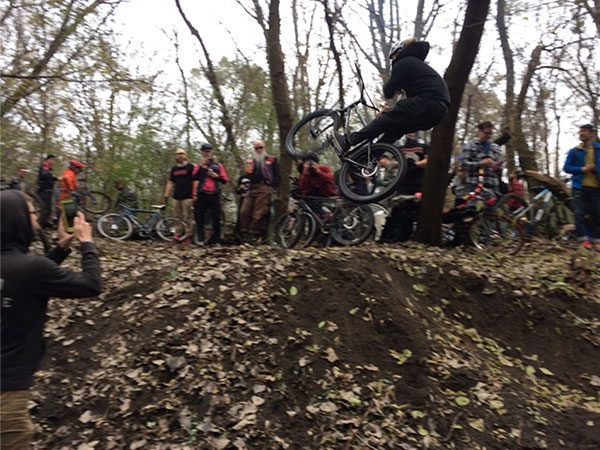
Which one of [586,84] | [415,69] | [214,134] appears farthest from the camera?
[214,134]

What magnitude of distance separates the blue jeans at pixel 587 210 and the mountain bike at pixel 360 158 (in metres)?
3.62

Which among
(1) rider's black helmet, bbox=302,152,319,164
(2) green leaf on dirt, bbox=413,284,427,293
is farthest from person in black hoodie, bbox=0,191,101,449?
(1) rider's black helmet, bbox=302,152,319,164

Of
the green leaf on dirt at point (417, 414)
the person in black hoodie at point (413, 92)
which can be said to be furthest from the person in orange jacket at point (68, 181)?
the green leaf on dirt at point (417, 414)

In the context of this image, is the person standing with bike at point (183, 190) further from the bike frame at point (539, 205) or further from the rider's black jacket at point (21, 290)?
the rider's black jacket at point (21, 290)

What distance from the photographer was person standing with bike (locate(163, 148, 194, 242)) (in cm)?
1103

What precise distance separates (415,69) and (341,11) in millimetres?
4537

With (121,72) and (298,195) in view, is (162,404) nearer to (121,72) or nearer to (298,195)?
(298,195)

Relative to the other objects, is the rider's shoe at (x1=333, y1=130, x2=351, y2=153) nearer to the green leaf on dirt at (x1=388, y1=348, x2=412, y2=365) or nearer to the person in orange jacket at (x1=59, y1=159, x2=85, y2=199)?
the green leaf on dirt at (x1=388, y1=348, x2=412, y2=365)

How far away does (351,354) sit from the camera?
5027mm

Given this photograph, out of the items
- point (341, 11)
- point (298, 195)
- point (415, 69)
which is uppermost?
point (341, 11)

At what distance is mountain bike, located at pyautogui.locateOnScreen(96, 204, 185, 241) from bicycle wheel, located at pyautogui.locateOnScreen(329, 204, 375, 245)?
4.67m

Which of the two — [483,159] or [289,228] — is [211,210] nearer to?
[289,228]

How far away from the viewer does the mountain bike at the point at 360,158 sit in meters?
6.61

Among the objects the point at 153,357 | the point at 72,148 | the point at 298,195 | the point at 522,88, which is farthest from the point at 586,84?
the point at 72,148
